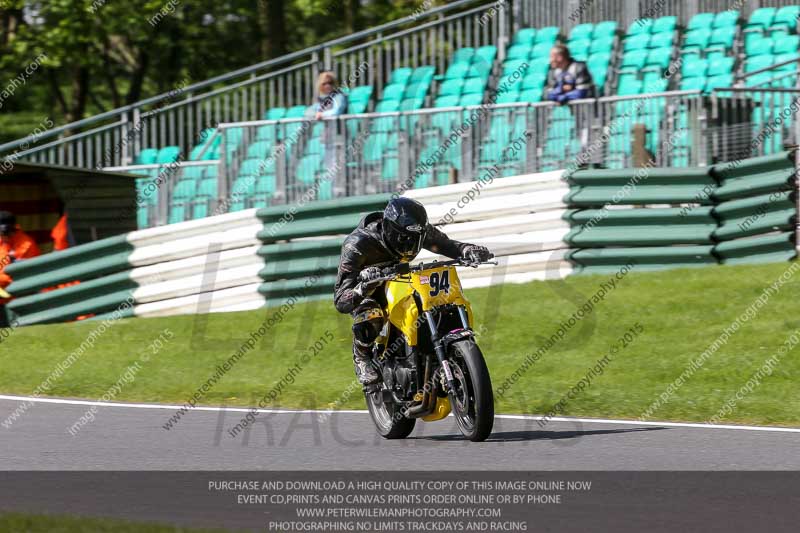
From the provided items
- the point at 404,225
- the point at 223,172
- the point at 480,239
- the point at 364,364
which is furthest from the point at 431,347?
the point at 223,172

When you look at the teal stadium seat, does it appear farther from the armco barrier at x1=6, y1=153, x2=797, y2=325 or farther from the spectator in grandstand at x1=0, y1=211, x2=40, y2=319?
the spectator in grandstand at x1=0, y1=211, x2=40, y2=319

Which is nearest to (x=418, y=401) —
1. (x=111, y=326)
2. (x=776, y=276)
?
(x=776, y=276)

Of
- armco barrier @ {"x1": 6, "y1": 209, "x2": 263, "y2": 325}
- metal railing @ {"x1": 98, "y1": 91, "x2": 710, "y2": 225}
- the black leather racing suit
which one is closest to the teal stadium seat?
metal railing @ {"x1": 98, "y1": 91, "x2": 710, "y2": 225}

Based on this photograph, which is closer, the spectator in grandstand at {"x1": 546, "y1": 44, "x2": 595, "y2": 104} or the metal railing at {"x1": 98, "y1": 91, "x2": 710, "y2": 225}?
the metal railing at {"x1": 98, "y1": 91, "x2": 710, "y2": 225}

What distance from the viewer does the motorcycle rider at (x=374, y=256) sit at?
27.4 feet

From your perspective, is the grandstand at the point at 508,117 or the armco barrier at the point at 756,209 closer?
the armco barrier at the point at 756,209

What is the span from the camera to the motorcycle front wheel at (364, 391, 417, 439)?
884 centimetres

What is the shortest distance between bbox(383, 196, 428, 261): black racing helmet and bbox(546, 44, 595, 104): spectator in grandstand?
7.50 metres

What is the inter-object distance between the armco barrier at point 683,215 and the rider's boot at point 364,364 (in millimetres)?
5847

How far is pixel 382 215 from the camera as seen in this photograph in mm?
8867

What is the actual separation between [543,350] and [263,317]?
3.74m

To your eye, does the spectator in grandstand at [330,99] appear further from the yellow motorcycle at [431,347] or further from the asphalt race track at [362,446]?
the yellow motorcycle at [431,347]
